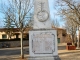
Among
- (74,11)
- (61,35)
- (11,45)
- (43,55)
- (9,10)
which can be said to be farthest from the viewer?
(61,35)

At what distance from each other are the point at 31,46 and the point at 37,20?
144 cm

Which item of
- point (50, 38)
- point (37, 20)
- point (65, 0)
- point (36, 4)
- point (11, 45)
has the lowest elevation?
point (11, 45)

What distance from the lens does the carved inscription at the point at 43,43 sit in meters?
11.5

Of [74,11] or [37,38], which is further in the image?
[74,11]

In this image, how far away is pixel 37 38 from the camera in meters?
11.6

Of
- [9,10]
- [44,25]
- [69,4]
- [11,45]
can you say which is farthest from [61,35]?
[44,25]

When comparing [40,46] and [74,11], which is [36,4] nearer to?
[40,46]

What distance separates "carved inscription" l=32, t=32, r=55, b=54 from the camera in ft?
37.8

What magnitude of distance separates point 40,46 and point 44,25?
118 cm

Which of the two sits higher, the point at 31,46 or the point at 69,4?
the point at 69,4

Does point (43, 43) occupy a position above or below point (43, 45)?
above

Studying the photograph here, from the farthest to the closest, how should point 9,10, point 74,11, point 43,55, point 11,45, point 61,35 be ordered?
1. point 61,35
2. point 11,45
3. point 74,11
4. point 9,10
5. point 43,55

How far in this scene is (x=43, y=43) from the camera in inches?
454

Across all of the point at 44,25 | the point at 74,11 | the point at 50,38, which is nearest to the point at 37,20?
the point at 44,25
